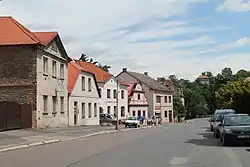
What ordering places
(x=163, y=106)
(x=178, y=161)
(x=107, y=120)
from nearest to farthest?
(x=178, y=161) < (x=107, y=120) < (x=163, y=106)

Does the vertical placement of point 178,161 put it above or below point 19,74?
below

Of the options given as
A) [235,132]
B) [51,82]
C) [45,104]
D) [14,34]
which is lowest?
[235,132]

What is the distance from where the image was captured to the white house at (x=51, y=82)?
3869 cm

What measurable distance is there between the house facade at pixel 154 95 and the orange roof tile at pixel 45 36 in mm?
52958

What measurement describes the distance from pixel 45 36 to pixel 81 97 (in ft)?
43.8

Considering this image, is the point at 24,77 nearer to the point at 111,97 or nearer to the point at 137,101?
the point at 111,97

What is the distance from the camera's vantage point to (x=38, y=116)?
38.0m

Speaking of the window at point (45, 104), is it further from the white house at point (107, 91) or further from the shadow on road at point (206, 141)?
the white house at point (107, 91)

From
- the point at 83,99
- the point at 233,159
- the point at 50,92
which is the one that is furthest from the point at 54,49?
the point at 233,159

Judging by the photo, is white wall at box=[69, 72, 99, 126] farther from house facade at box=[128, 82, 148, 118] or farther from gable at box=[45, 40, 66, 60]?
house facade at box=[128, 82, 148, 118]

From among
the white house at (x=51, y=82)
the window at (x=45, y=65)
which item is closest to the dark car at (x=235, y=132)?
the white house at (x=51, y=82)

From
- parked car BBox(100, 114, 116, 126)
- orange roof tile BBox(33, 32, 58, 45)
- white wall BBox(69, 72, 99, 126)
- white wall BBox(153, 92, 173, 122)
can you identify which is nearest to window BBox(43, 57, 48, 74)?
orange roof tile BBox(33, 32, 58, 45)

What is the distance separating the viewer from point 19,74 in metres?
37.9

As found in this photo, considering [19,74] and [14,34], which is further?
[14,34]
